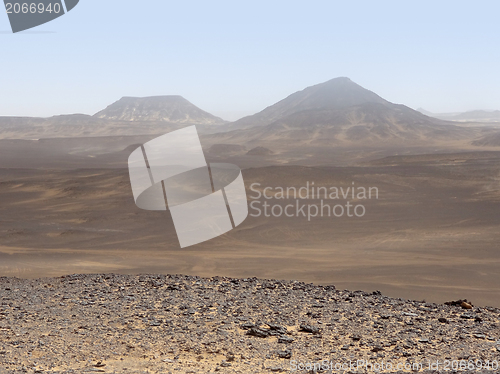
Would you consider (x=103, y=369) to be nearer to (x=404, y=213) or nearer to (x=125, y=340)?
(x=125, y=340)

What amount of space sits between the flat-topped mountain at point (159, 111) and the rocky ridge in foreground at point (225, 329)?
156m

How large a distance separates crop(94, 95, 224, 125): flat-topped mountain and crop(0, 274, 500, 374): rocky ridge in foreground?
513ft

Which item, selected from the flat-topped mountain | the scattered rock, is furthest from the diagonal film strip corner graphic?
the flat-topped mountain

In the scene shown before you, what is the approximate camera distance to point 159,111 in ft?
557

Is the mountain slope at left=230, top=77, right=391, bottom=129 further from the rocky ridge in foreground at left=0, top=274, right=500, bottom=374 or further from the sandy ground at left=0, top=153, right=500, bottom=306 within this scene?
the rocky ridge in foreground at left=0, top=274, right=500, bottom=374

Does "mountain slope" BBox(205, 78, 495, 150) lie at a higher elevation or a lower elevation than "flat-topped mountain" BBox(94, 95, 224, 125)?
lower

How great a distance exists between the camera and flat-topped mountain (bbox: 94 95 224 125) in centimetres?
16650

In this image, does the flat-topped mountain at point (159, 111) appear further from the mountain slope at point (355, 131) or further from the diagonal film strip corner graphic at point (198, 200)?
the diagonal film strip corner graphic at point (198, 200)

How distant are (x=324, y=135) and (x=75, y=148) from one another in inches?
1689

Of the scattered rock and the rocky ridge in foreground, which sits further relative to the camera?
the scattered rock

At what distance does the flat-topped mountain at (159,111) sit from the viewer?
166500 millimetres

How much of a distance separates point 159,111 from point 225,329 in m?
169

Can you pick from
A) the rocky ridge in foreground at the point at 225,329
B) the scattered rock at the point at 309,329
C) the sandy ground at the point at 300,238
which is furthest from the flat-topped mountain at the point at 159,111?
the scattered rock at the point at 309,329

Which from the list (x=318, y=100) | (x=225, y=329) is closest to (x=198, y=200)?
(x=225, y=329)
